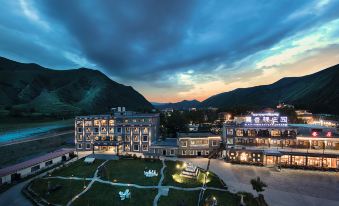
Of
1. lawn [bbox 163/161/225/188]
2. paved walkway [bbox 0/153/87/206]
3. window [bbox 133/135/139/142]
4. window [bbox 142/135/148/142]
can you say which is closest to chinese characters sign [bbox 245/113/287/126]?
lawn [bbox 163/161/225/188]

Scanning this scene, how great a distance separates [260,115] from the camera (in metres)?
63.8

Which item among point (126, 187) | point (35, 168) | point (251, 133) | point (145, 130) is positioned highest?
point (145, 130)

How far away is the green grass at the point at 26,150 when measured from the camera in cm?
7099

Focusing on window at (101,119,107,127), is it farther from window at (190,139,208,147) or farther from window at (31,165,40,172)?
window at (190,139,208,147)

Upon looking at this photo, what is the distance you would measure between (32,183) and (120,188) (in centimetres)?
2132

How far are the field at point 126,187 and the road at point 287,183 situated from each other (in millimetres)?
5277

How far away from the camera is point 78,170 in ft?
181

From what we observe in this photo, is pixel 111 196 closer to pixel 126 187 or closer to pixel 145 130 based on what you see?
pixel 126 187

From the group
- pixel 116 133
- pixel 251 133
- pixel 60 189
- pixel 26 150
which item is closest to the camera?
pixel 60 189

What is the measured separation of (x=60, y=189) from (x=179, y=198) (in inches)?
1018

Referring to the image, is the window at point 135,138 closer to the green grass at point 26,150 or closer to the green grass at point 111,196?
the green grass at point 111,196

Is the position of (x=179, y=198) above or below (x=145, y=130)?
below

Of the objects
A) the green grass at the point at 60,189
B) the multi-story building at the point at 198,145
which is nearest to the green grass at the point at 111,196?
the green grass at the point at 60,189

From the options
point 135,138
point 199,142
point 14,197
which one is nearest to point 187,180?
point 199,142
